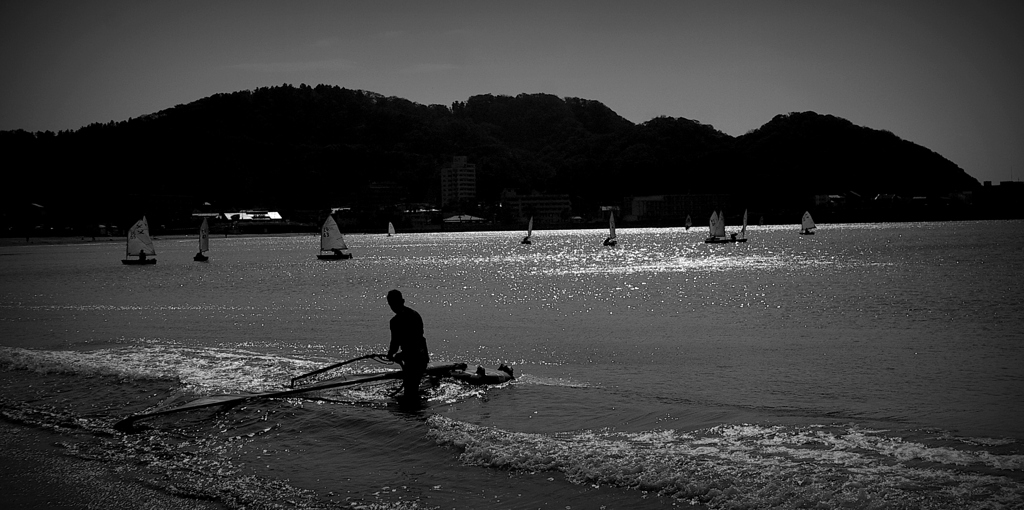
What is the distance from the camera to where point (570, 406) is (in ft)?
45.0

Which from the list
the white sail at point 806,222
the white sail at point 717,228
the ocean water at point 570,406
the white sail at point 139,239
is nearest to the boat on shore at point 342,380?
the ocean water at point 570,406

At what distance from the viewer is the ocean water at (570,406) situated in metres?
9.38

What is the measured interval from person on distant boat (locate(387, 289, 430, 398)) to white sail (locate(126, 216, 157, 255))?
2623 inches

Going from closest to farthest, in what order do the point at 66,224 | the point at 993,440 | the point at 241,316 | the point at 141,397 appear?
the point at 993,440 → the point at 141,397 → the point at 241,316 → the point at 66,224

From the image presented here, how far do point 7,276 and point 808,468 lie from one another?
64168mm

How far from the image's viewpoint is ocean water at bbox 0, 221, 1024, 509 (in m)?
9.38

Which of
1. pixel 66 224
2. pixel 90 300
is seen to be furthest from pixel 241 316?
pixel 66 224

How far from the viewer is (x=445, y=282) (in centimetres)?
5178

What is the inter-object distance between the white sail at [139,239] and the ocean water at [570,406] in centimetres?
4146

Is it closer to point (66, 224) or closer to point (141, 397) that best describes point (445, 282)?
point (141, 397)

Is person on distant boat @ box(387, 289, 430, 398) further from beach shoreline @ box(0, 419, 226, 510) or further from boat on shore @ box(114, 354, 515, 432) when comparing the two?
beach shoreline @ box(0, 419, 226, 510)

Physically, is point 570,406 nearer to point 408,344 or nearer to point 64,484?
point 408,344

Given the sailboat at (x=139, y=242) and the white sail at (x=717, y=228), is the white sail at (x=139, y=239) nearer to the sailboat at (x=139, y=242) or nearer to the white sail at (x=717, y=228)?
the sailboat at (x=139, y=242)

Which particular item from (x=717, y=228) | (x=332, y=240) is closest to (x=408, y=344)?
(x=332, y=240)
